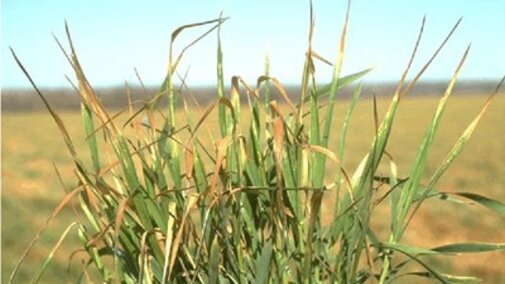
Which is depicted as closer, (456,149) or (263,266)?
(263,266)

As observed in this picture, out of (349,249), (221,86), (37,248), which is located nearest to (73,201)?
(221,86)

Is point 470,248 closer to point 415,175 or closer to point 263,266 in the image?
point 415,175

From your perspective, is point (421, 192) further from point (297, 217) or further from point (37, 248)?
point (37, 248)

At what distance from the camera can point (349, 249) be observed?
1.00 m

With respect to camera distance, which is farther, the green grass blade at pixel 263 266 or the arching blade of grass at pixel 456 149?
the arching blade of grass at pixel 456 149

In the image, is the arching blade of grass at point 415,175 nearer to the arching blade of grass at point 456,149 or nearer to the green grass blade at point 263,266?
the arching blade of grass at point 456,149

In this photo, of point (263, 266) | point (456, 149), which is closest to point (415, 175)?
point (456, 149)

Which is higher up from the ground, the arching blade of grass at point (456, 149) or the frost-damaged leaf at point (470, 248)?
the arching blade of grass at point (456, 149)

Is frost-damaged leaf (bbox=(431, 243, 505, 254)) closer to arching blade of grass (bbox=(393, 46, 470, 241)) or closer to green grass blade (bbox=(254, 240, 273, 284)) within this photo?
arching blade of grass (bbox=(393, 46, 470, 241))

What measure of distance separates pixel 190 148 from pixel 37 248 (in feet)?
12.1

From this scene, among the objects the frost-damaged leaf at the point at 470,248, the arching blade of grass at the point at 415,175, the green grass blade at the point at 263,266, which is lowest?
the frost-damaged leaf at the point at 470,248

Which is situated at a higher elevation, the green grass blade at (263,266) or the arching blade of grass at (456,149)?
the arching blade of grass at (456,149)

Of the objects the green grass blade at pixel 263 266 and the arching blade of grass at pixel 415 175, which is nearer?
the green grass blade at pixel 263 266

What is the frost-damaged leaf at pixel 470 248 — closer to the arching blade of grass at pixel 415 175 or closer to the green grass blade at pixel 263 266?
the arching blade of grass at pixel 415 175
